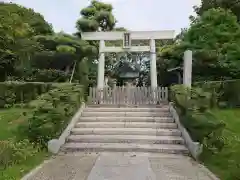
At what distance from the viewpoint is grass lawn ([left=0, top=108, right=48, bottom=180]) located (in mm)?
6051

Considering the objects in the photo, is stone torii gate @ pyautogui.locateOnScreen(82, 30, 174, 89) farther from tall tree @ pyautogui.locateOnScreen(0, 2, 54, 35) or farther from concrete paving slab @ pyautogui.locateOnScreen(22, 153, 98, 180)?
concrete paving slab @ pyautogui.locateOnScreen(22, 153, 98, 180)

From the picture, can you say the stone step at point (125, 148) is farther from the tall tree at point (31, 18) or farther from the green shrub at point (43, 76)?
the tall tree at point (31, 18)

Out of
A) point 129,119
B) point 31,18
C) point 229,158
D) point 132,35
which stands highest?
point 31,18

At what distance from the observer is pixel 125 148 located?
28.3 ft

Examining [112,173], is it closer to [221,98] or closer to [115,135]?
[115,135]

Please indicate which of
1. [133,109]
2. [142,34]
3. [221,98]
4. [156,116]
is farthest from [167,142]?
[142,34]

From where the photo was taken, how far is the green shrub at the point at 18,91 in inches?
536

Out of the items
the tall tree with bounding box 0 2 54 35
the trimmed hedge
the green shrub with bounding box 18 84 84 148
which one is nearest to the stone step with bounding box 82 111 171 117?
the green shrub with bounding box 18 84 84 148

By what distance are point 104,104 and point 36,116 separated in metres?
4.90

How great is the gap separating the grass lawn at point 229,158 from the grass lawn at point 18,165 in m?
3.88

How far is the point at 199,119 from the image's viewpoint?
7.94 m

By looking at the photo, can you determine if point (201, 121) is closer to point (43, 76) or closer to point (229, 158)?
point (229, 158)

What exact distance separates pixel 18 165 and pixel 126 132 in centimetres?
388

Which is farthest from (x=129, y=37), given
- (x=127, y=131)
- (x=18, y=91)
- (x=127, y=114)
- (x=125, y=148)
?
(x=125, y=148)
